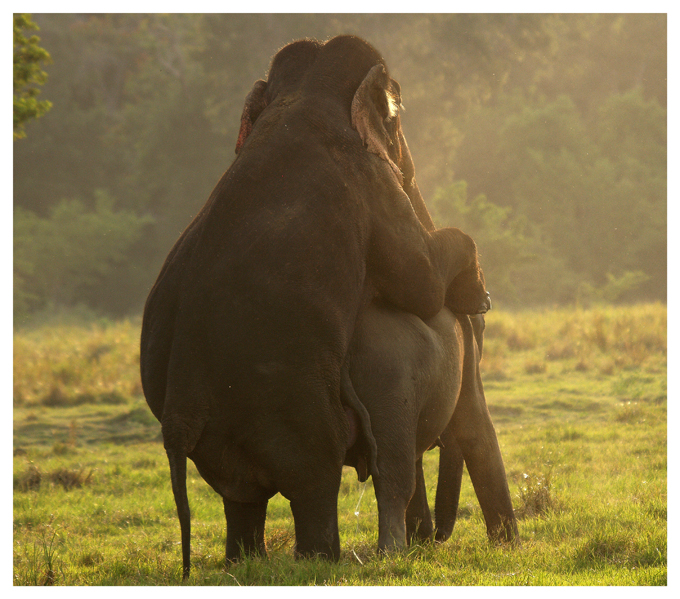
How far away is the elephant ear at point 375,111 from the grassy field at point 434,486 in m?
1.97

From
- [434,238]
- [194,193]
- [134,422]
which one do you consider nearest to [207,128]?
[194,193]

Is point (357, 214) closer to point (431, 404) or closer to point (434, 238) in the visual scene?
point (434, 238)

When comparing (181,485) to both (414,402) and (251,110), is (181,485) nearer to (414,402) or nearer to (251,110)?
(414,402)

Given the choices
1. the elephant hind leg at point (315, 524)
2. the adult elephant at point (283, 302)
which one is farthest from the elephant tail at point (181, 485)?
the elephant hind leg at point (315, 524)

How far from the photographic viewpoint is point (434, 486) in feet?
25.8

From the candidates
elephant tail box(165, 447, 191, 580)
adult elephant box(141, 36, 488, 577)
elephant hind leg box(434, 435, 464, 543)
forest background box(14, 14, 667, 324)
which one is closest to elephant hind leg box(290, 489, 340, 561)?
adult elephant box(141, 36, 488, 577)

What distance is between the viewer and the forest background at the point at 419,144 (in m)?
28.5

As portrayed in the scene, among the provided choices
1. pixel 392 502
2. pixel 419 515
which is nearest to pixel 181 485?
pixel 392 502

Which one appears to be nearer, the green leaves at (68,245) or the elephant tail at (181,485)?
the elephant tail at (181,485)

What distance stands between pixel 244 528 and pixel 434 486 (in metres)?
3.71

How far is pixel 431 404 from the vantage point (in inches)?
172

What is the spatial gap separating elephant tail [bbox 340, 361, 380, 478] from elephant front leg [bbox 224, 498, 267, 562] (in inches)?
30.0

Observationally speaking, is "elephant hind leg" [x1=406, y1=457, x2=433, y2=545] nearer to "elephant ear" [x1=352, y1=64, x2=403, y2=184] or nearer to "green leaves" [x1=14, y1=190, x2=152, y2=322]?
"elephant ear" [x1=352, y1=64, x2=403, y2=184]

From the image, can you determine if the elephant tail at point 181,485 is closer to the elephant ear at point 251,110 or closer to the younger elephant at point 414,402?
the younger elephant at point 414,402
